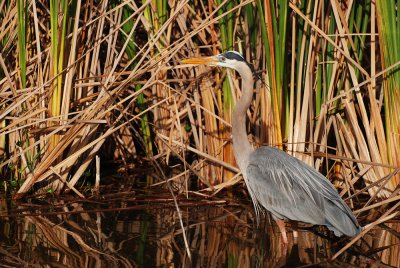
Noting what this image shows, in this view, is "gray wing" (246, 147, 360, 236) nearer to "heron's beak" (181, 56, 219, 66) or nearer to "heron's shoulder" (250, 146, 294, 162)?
"heron's shoulder" (250, 146, 294, 162)

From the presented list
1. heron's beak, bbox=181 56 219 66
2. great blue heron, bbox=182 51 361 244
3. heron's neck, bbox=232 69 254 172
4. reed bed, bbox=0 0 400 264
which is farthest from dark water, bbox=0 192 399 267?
heron's beak, bbox=181 56 219 66

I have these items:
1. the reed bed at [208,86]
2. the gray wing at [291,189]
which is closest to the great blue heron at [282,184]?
the gray wing at [291,189]

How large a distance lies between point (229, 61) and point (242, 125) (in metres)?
0.46

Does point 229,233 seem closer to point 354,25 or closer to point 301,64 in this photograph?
point 301,64

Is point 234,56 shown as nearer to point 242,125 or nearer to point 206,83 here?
point 242,125

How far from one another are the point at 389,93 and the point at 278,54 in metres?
0.84

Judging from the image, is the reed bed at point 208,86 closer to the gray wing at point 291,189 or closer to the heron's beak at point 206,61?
the heron's beak at point 206,61

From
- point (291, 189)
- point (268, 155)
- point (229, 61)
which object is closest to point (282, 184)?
point (291, 189)

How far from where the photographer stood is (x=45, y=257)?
462cm

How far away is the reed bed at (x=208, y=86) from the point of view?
565 centimetres

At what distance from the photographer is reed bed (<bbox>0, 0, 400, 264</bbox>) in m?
5.65

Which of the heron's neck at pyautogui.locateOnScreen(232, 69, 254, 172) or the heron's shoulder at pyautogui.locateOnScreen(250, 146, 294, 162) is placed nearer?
the heron's shoulder at pyautogui.locateOnScreen(250, 146, 294, 162)

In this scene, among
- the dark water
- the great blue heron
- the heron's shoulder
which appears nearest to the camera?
the dark water

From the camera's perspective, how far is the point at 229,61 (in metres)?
5.49
